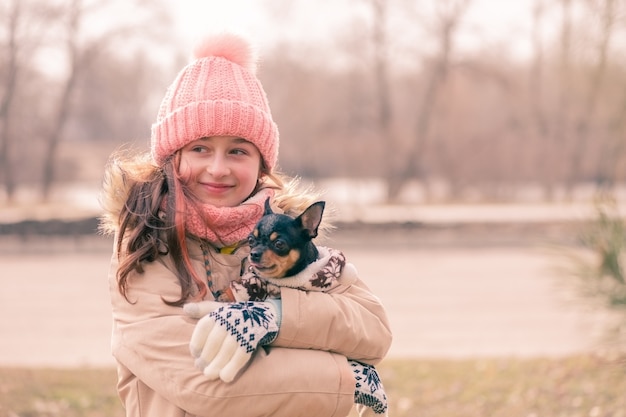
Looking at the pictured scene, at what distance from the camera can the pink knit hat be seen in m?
2.35

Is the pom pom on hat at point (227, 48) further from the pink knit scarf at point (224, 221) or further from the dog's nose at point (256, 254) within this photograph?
the dog's nose at point (256, 254)

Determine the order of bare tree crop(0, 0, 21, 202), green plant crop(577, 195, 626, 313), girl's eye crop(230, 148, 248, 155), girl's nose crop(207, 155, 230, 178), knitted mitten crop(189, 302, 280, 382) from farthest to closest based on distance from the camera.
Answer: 1. bare tree crop(0, 0, 21, 202)
2. green plant crop(577, 195, 626, 313)
3. girl's eye crop(230, 148, 248, 155)
4. girl's nose crop(207, 155, 230, 178)
5. knitted mitten crop(189, 302, 280, 382)

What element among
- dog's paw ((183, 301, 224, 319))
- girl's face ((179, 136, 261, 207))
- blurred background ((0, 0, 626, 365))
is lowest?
blurred background ((0, 0, 626, 365))

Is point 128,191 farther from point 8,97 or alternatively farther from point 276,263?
point 8,97

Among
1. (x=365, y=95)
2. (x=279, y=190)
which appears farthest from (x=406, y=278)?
(x=365, y=95)

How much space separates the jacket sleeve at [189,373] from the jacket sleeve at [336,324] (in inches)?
1.5

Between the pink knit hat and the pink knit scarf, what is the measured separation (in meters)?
0.21

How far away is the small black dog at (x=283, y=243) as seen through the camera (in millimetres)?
2076

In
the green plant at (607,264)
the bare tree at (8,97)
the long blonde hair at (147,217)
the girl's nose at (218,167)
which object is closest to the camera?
the long blonde hair at (147,217)

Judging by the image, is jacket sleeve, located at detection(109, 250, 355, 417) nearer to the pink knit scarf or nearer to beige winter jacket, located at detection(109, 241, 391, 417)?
beige winter jacket, located at detection(109, 241, 391, 417)

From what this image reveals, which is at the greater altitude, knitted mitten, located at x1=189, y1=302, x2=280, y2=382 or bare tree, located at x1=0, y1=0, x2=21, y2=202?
knitted mitten, located at x1=189, y1=302, x2=280, y2=382

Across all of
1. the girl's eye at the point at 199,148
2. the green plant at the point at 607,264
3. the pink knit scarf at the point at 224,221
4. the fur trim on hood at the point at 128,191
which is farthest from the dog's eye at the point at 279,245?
the green plant at the point at 607,264

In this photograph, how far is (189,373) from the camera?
80.3 inches

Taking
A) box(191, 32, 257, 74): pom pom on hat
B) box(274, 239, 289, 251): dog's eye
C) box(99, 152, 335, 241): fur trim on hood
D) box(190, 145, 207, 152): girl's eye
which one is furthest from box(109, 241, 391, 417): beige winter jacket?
box(191, 32, 257, 74): pom pom on hat
